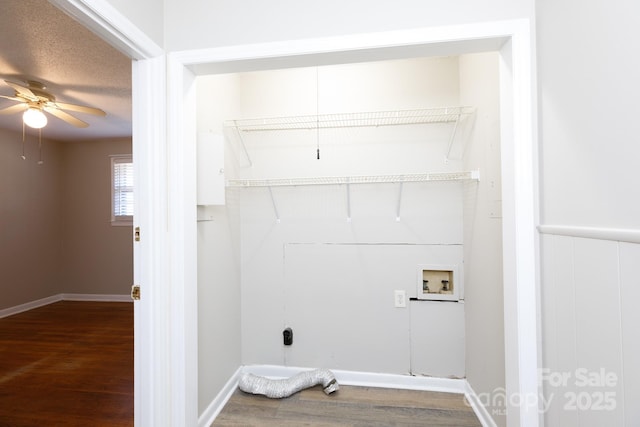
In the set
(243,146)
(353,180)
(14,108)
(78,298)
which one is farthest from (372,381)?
(78,298)

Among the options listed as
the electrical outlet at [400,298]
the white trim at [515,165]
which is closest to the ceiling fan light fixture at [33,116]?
the white trim at [515,165]

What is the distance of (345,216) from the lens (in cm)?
216

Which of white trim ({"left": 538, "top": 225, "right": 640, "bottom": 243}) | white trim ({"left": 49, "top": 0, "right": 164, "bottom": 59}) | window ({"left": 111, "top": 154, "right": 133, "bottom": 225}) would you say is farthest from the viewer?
window ({"left": 111, "top": 154, "right": 133, "bottom": 225})

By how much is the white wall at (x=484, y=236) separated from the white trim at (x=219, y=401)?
5.04 ft

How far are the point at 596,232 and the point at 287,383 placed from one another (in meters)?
1.87

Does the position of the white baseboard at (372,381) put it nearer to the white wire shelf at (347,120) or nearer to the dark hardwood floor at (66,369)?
the dark hardwood floor at (66,369)

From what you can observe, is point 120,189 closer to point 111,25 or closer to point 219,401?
point 219,401

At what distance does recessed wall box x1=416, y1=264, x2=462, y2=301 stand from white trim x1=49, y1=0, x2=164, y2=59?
1.93 m

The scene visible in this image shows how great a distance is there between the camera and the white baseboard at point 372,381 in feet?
6.32

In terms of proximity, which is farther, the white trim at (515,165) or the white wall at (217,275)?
the white wall at (217,275)

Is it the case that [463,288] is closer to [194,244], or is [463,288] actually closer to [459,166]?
[459,166]

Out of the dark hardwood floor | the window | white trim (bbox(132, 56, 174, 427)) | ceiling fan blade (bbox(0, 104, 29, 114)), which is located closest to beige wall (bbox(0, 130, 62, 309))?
the dark hardwood floor

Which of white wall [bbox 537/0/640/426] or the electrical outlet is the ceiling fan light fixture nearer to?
the electrical outlet

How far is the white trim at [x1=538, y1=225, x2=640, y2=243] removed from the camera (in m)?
0.74
